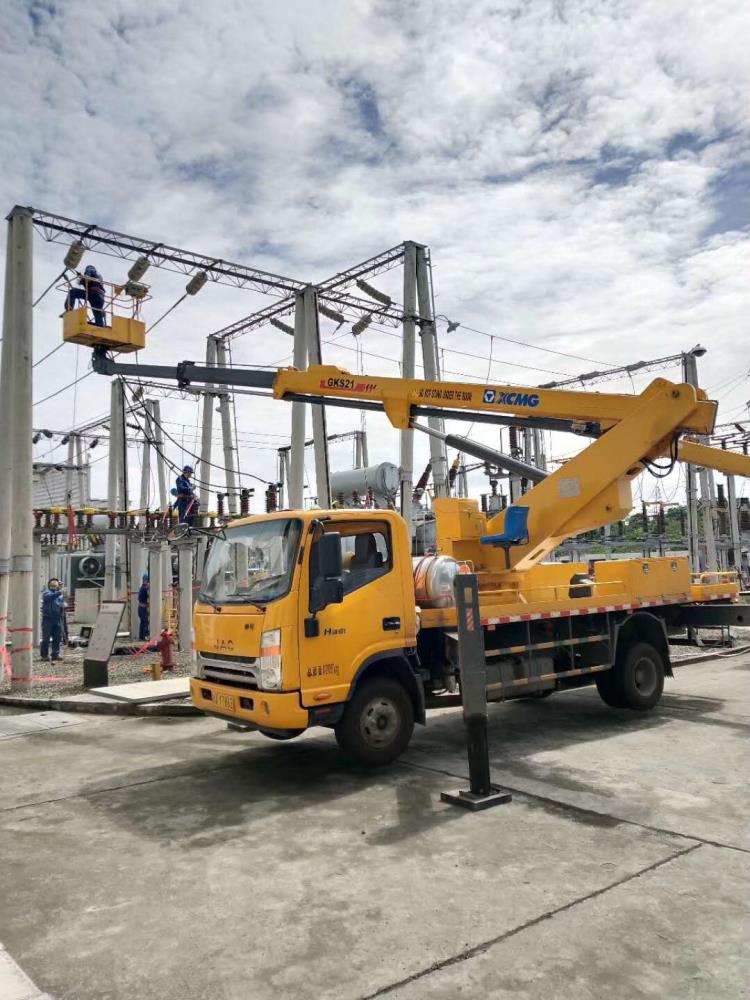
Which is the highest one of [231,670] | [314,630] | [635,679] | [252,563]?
[252,563]

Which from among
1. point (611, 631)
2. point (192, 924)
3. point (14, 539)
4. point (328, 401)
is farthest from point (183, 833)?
point (14, 539)

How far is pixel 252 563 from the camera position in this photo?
7379 mm

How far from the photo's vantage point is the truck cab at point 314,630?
6.69 m

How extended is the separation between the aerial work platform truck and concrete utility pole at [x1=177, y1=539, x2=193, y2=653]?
505 centimetres

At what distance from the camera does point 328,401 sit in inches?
440

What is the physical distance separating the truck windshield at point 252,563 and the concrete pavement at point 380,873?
181cm

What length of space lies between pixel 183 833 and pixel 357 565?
2.92 meters

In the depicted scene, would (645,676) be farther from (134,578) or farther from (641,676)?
(134,578)

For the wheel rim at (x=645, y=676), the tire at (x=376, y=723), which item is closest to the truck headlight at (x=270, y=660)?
the tire at (x=376, y=723)

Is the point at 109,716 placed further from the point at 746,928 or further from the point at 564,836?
the point at 746,928

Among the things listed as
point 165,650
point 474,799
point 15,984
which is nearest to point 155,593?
point 165,650

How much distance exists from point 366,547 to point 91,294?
7935 millimetres

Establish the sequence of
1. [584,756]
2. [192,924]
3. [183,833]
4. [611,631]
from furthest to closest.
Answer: [611,631], [584,756], [183,833], [192,924]

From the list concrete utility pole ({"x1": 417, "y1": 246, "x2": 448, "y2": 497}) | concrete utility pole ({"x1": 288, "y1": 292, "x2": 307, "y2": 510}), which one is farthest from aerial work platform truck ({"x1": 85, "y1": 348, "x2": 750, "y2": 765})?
concrete utility pole ({"x1": 417, "y1": 246, "x2": 448, "y2": 497})
